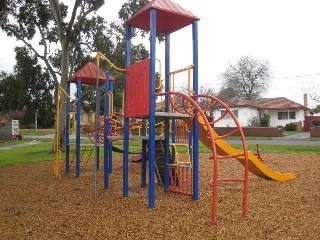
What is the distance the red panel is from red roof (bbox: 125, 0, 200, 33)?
89cm

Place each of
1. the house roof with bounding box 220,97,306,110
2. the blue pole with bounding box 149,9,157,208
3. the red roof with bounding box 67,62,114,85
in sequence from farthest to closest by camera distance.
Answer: the house roof with bounding box 220,97,306,110 < the red roof with bounding box 67,62,114,85 < the blue pole with bounding box 149,9,157,208

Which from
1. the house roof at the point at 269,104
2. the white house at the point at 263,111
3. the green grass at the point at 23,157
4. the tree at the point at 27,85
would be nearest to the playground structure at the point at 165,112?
the green grass at the point at 23,157

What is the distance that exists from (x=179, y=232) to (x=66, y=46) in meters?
13.7

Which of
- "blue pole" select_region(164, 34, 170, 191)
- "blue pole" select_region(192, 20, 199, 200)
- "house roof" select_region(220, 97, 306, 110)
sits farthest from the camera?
"house roof" select_region(220, 97, 306, 110)

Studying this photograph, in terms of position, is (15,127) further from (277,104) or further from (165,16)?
(277,104)

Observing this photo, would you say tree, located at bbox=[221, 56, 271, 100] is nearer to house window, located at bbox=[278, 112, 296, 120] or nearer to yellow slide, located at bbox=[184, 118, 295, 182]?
house window, located at bbox=[278, 112, 296, 120]

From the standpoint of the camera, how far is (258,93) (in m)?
54.4

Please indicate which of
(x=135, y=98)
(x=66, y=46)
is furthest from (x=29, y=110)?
(x=135, y=98)

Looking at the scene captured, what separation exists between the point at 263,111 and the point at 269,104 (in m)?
1.80

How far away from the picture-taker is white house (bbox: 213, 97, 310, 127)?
139ft

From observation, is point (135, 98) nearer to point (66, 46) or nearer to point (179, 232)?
point (179, 232)

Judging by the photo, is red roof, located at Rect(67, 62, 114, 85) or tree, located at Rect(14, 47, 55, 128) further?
tree, located at Rect(14, 47, 55, 128)

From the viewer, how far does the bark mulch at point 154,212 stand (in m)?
3.97

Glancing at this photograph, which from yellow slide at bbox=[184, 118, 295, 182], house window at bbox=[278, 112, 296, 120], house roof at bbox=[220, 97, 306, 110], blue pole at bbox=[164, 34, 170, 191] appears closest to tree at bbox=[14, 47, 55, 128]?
blue pole at bbox=[164, 34, 170, 191]
